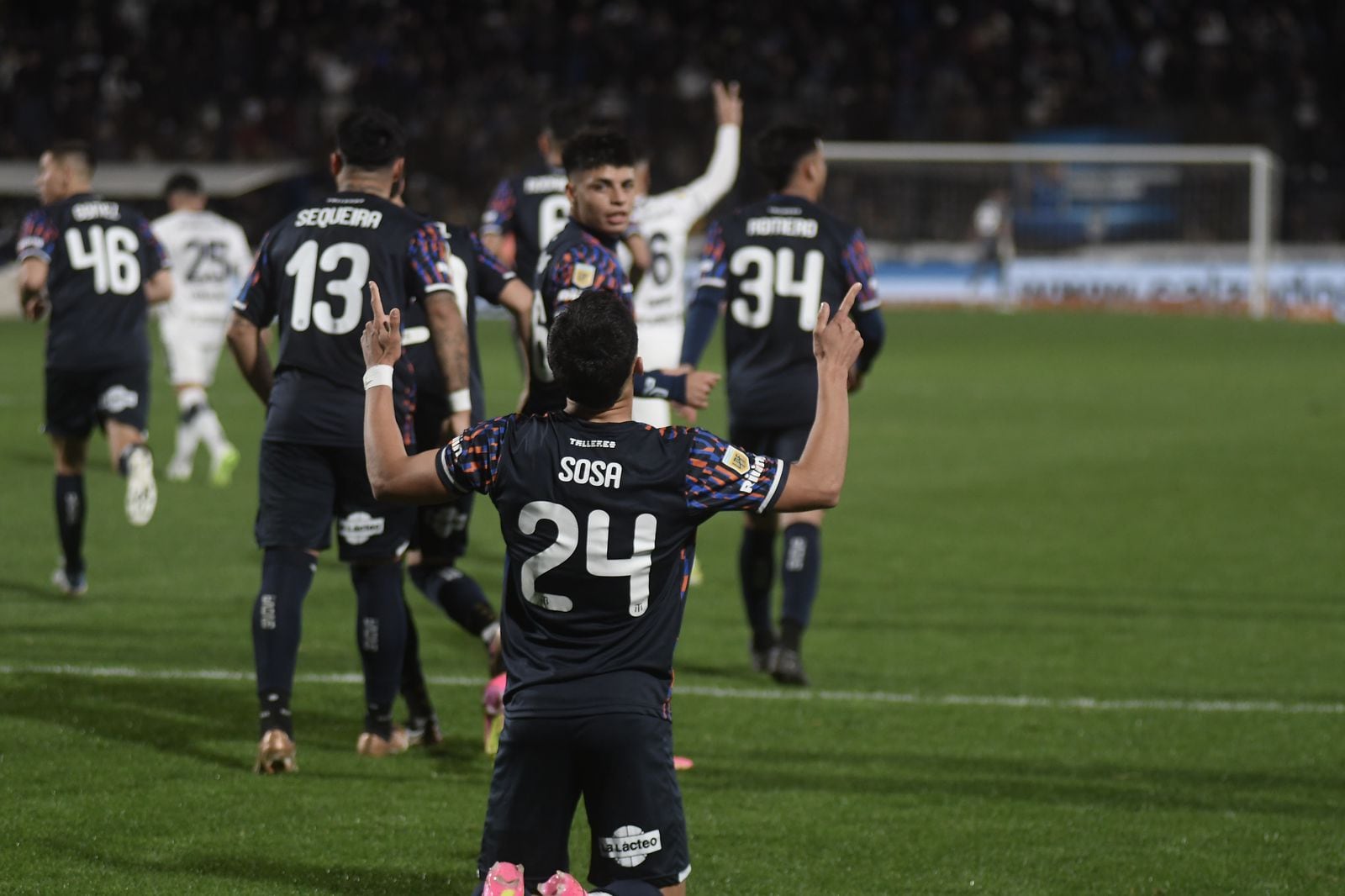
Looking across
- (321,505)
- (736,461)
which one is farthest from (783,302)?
(736,461)

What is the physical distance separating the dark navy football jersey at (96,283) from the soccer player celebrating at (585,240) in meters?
3.56

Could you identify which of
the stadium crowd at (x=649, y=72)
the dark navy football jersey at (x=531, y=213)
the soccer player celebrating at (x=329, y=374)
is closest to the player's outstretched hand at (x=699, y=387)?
the soccer player celebrating at (x=329, y=374)

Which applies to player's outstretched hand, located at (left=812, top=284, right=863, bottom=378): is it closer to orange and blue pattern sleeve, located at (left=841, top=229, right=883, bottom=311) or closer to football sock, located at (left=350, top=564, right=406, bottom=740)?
football sock, located at (left=350, top=564, right=406, bottom=740)

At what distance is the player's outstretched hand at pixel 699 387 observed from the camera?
554 centimetres

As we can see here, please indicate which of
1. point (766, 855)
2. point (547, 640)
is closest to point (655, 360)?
point (766, 855)

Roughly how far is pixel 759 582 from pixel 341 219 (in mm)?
2622

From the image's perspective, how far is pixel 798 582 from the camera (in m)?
7.30

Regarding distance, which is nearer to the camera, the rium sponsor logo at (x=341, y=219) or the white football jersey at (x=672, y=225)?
the rium sponsor logo at (x=341, y=219)

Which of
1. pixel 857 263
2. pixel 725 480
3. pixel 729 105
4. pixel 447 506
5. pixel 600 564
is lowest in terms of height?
pixel 447 506

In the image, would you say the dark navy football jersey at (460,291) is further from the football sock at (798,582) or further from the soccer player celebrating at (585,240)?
the football sock at (798,582)

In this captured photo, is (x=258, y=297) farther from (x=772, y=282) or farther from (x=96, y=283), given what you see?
(x=96, y=283)

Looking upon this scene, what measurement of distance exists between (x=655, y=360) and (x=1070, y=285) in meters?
21.8

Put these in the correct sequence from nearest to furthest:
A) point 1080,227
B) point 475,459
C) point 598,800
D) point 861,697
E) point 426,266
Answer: point 598,800
point 475,459
point 426,266
point 861,697
point 1080,227

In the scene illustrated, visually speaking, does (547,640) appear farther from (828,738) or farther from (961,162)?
(961,162)
